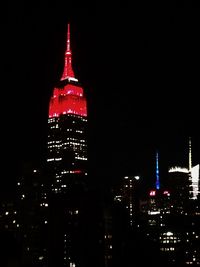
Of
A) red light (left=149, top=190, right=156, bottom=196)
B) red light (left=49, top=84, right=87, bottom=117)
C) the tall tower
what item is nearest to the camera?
the tall tower

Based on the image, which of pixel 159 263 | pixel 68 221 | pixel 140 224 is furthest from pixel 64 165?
pixel 159 263

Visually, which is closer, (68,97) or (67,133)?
(67,133)

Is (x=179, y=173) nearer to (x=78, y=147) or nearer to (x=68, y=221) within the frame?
(x=78, y=147)

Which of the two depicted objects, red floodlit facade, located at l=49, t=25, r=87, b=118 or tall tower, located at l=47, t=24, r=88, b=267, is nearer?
tall tower, located at l=47, t=24, r=88, b=267

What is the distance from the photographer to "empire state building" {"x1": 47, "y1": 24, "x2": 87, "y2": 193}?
493 feet

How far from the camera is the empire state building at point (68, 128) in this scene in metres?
150

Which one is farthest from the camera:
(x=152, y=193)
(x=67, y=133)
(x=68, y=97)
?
(x=68, y=97)

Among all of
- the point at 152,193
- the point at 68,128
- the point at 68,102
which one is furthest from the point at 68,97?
the point at 152,193

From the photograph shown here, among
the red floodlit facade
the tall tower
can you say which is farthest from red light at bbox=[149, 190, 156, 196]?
the red floodlit facade

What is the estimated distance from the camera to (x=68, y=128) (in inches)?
6132

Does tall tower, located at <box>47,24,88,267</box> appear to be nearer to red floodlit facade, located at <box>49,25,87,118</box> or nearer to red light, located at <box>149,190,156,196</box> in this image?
red floodlit facade, located at <box>49,25,87,118</box>

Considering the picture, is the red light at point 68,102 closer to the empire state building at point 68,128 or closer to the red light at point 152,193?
the empire state building at point 68,128

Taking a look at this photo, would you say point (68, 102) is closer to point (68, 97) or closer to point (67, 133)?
point (68, 97)

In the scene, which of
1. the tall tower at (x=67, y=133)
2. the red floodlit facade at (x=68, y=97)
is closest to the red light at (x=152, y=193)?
A: the tall tower at (x=67, y=133)
